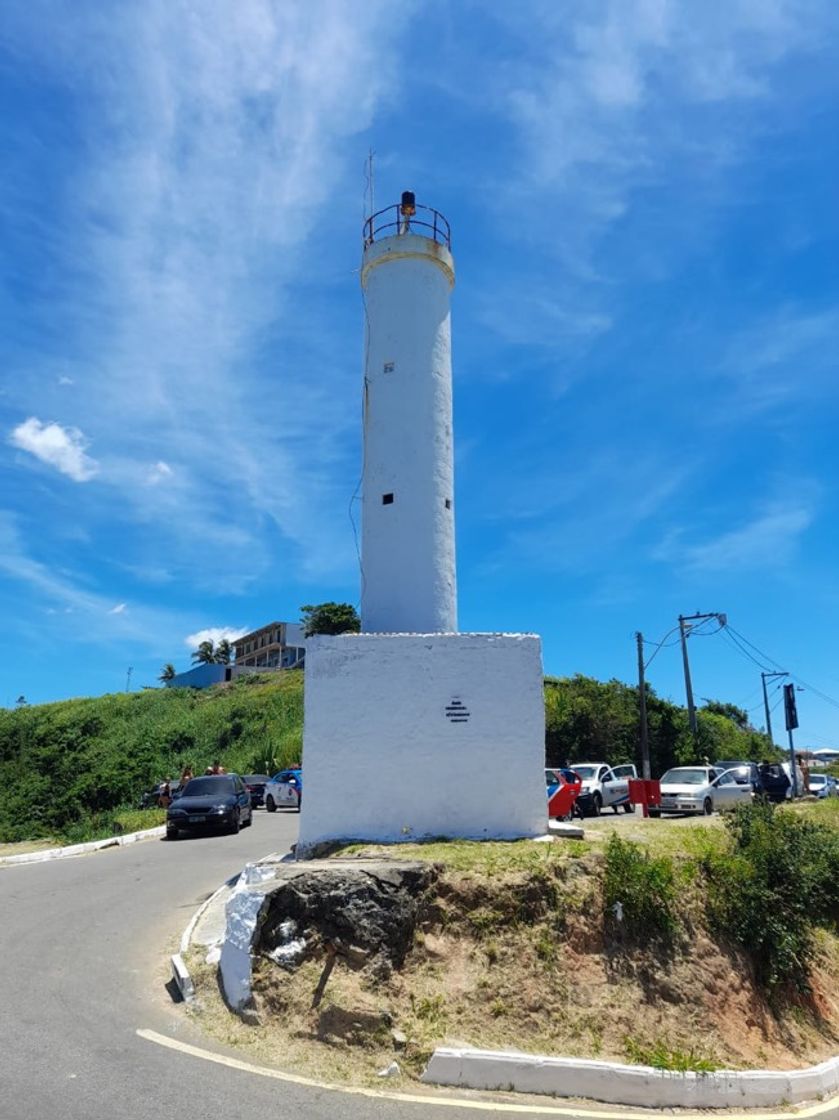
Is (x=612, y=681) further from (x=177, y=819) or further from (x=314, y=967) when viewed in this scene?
(x=314, y=967)

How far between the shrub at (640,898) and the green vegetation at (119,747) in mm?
17767

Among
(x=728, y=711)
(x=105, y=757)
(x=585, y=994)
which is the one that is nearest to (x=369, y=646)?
(x=585, y=994)

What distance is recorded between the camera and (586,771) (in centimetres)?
2477

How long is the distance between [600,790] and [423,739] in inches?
585

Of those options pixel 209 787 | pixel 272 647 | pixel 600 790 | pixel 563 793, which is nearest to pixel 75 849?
pixel 209 787

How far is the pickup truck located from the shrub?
45.8ft

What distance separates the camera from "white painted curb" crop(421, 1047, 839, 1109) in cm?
673

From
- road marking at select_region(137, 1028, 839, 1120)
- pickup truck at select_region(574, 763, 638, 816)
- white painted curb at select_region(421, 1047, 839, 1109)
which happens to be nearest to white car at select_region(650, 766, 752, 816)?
pickup truck at select_region(574, 763, 638, 816)

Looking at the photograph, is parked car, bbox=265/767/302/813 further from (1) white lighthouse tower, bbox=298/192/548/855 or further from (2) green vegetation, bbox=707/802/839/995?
(2) green vegetation, bbox=707/802/839/995

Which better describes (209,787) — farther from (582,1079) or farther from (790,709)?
(790,709)

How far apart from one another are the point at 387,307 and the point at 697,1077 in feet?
36.2

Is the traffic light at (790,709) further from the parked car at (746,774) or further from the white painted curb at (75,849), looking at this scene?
the white painted curb at (75,849)

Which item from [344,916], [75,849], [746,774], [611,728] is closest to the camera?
[344,916]

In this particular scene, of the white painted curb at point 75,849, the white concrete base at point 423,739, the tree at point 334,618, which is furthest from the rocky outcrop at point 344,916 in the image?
the tree at point 334,618
